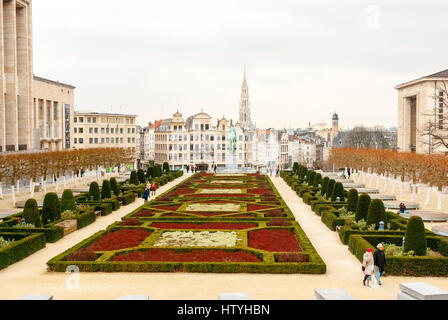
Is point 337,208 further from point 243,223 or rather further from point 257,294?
point 257,294

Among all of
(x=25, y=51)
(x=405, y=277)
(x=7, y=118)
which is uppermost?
(x=25, y=51)

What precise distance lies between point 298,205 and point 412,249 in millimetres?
19294

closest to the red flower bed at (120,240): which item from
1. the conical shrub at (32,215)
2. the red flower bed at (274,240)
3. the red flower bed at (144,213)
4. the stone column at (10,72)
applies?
the conical shrub at (32,215)

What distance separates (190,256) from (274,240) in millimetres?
4889

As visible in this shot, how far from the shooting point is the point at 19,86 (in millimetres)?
67125

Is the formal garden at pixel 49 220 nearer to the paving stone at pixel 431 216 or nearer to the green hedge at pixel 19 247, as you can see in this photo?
the green hedge at pixel 19 247

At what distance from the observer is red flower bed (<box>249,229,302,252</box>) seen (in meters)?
21.7

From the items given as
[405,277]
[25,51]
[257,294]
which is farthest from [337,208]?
[25,51]

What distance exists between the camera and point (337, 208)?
34031mm

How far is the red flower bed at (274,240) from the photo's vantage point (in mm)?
21719

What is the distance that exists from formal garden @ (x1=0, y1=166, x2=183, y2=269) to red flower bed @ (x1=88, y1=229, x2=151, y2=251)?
2.49m

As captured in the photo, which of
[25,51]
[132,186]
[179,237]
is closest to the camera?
[179,237]

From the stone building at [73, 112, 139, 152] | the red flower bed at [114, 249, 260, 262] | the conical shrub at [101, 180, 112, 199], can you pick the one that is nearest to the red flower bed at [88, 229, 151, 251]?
the red flower bed at [114, 249, 260, 262]

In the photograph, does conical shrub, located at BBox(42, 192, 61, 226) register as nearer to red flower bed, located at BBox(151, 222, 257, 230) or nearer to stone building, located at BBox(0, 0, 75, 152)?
red flower bed, located at BBox(151, 222, 257, 230)
